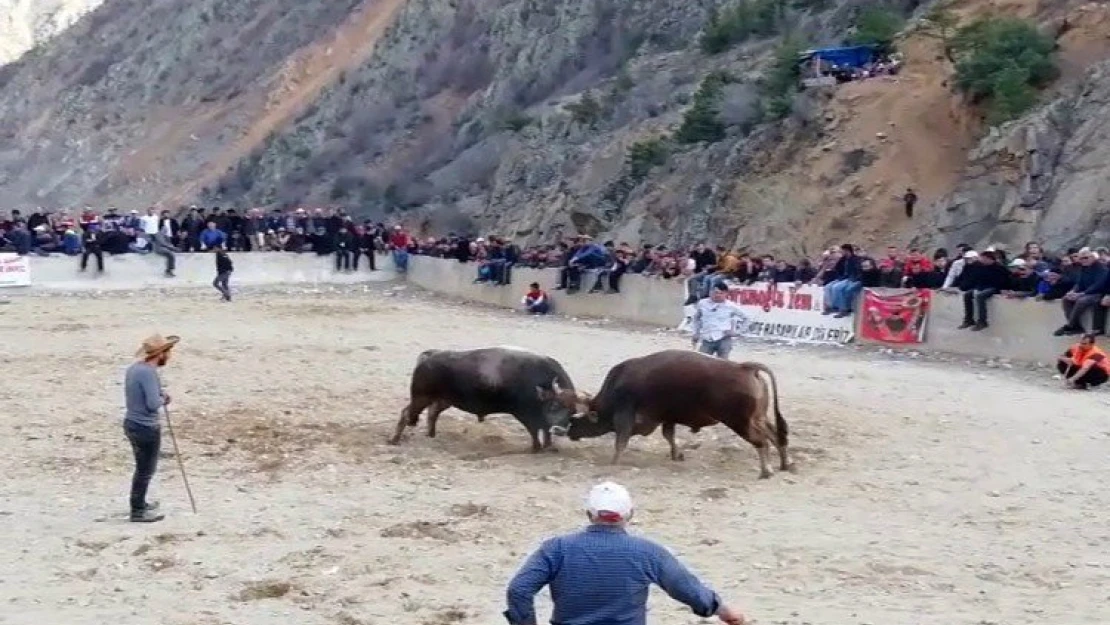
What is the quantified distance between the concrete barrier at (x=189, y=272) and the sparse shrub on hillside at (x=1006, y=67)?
16608 millimetres

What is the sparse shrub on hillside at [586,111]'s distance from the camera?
2162 inches

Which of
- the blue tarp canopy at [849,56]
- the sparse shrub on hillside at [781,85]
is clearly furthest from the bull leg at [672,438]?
the blue tarp canopy at [849,56]

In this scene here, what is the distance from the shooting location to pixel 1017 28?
1523 inches

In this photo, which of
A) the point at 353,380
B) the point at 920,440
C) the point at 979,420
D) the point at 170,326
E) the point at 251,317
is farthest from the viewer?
the point at 251,317

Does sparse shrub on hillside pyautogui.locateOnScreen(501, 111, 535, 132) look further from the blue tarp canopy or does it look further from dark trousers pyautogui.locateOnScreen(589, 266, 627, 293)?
dark trousers pyautogui.locateOnScreen(589, 266, 627, 293)

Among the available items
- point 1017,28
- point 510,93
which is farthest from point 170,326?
point 510,93

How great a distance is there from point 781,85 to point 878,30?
3091mm

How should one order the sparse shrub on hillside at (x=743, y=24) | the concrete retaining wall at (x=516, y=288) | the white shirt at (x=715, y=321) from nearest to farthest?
the white shirt at (x=715, y=321), the concrete retaining wall at (x=516, y=288), the sparse shrub on hillside at (x=743, y=24)

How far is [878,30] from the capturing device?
4531cm

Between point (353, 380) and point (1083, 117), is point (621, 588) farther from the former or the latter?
point (1083, 117)

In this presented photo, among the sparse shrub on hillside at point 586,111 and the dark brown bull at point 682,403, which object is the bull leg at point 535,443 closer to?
the dark brown bull at point 682,403

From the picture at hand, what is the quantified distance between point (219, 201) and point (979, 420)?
181 ft

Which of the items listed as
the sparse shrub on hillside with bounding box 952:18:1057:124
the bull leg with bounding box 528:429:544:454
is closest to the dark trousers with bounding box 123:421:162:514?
the bull leg with bounding box 528:429:544:454

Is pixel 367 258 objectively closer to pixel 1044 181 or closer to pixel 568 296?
pixel 568 296
